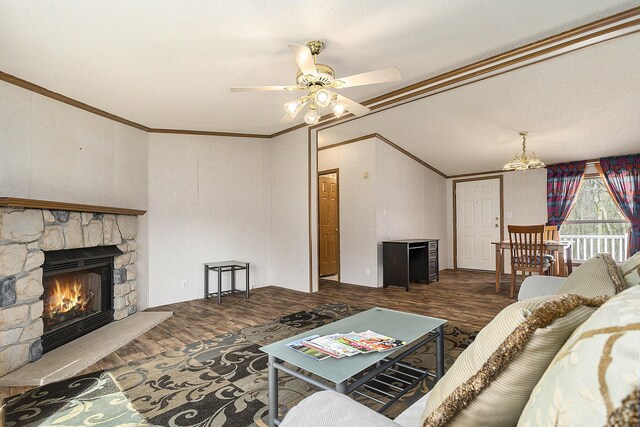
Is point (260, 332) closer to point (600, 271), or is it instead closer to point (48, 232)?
point (48, 232)

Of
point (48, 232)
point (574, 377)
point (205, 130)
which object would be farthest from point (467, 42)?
point (48, 232)

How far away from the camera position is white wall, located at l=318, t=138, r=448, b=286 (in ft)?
18.4

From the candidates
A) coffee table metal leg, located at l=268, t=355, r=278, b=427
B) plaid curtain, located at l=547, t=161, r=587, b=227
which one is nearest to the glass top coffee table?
coffee table metal leg, located at l=268, t=355, r=278, b=427

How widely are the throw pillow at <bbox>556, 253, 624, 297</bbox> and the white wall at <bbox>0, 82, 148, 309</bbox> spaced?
13.7 feet

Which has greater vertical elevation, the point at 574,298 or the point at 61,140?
the point at 61,140

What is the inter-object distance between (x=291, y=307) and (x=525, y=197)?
5.31m

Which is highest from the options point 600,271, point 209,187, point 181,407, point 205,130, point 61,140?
point 205,130

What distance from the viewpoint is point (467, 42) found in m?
2.74

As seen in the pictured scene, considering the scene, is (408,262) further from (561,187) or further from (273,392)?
(273,392)

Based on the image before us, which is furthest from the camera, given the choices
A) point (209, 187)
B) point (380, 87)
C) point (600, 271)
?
point (209, 187)

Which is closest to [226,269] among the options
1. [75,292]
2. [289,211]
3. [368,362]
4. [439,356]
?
[289,211]

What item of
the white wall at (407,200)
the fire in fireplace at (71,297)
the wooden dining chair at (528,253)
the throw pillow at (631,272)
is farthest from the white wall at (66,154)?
the wooden dining chair at (528,253)

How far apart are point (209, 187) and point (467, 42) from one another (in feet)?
12.5

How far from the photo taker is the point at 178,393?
2.16 meters
